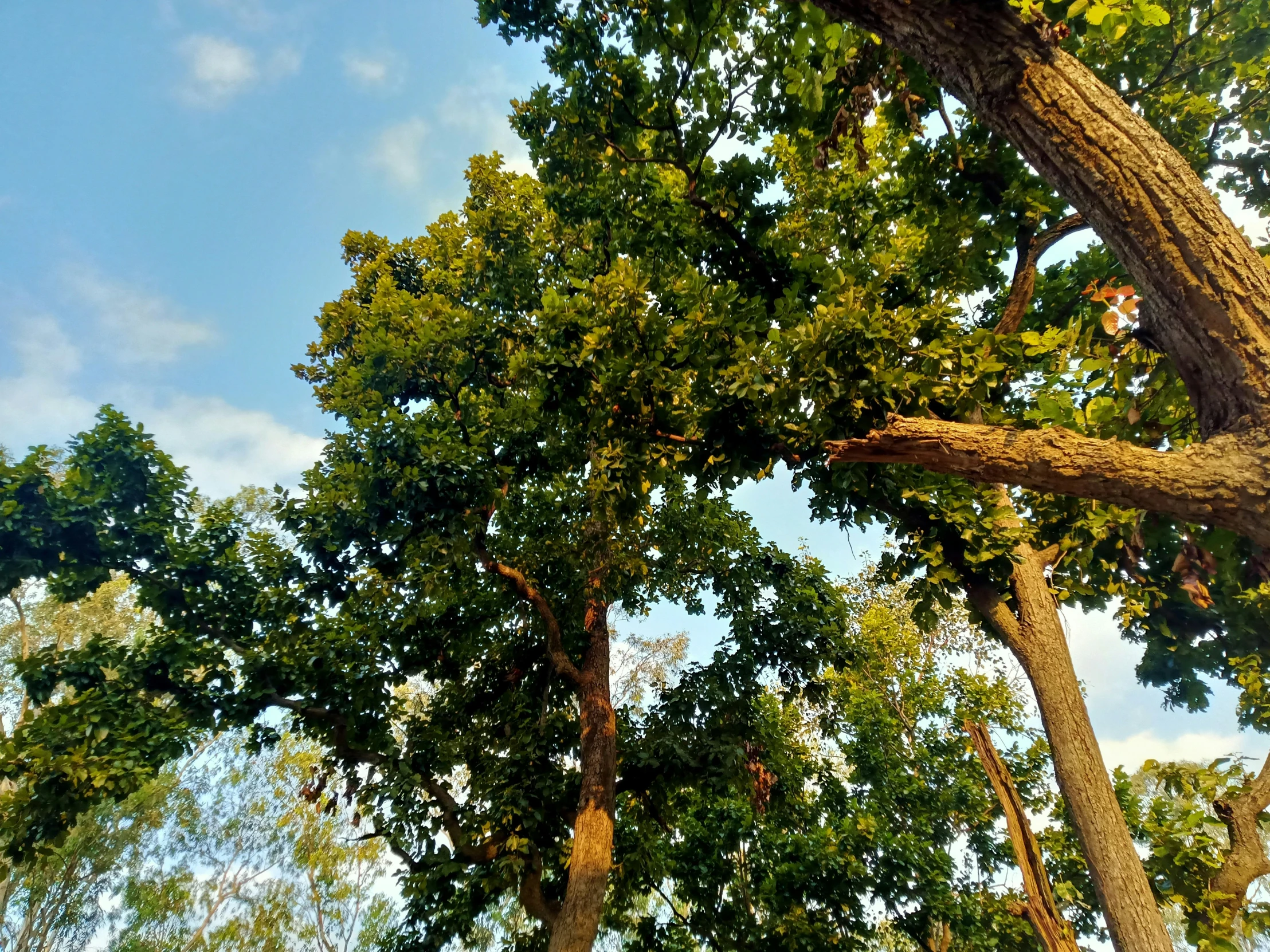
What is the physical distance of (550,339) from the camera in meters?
6.43

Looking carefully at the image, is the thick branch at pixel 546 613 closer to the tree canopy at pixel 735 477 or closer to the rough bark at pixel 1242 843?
the tree canopy at pixel 735 477

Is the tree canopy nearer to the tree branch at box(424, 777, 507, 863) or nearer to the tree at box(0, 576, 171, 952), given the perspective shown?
the tree branch at box(424, 777, 507, 863)

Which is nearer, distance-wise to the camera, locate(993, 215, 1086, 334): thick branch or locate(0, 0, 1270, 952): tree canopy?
locate(0, 0, 1270, 952): tree canopy

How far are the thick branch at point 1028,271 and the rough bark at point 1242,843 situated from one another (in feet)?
16.1

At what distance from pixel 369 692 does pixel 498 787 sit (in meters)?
2.07

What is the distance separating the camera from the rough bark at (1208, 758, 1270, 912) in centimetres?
567

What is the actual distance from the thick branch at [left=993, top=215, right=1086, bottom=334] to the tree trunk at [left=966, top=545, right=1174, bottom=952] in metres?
2.12

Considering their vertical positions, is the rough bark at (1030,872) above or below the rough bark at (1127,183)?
below

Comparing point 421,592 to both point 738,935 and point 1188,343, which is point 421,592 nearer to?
point 738,935

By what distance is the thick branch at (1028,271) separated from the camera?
5.75 metres

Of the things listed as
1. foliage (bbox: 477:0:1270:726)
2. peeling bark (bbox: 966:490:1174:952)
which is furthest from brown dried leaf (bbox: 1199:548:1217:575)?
peeling bark (bbox: 966:490:1174:952)

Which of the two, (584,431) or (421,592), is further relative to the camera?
(421,592)

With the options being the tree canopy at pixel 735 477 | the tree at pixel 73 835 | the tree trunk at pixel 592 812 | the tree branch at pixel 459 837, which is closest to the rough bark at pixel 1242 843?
the tree canopy at pixel 735 477

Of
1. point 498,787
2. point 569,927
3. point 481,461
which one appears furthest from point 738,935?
point 481,461
